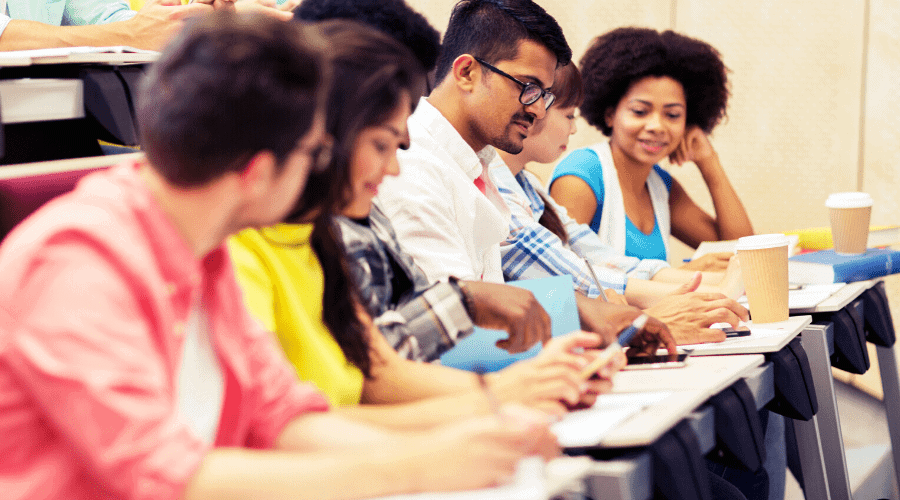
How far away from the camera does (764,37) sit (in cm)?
321

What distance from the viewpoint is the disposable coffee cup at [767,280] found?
4.81 ft

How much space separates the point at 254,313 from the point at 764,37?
295 cm

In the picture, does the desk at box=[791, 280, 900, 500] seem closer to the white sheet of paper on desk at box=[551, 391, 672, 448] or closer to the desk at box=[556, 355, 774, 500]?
the desk at box=[556, 355, 774, 500]

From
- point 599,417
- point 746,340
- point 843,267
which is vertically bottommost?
point 843,267

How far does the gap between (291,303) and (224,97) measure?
1.03ft

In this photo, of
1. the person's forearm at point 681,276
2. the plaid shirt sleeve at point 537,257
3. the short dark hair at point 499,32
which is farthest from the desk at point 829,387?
the short dark hair at point 499,32

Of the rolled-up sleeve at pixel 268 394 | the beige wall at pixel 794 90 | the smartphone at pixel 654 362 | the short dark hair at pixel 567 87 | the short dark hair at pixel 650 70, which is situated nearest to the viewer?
the rolled-up sleeve at pixel 268 394

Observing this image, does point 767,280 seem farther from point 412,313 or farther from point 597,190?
point 597,190

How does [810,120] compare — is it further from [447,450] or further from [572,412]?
[447,450]

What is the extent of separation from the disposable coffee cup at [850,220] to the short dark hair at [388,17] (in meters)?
1.18

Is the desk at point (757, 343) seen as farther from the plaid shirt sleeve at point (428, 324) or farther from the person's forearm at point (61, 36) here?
the person's forearm at point (61, 36)

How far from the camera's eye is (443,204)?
126 cm

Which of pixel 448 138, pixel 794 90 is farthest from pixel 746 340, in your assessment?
pixel 794 90

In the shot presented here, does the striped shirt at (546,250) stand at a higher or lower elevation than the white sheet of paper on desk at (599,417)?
lower
